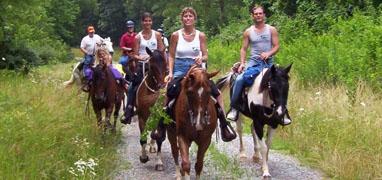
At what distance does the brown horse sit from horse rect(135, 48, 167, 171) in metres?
1.38

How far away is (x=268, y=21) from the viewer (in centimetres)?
2712

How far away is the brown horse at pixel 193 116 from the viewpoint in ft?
22.6

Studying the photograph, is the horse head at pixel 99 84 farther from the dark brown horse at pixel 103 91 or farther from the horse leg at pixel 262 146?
the horse leg at pixel 262 146

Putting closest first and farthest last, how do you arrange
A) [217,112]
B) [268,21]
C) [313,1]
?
[217,112] < [313,1] < [268,21]

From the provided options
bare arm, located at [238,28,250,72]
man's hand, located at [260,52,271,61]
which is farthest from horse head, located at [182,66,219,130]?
bare arm, located at [238,28,250,72]

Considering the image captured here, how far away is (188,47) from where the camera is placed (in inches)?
323

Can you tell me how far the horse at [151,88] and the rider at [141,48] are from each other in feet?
1.57

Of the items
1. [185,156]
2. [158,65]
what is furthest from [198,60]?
[158,65]

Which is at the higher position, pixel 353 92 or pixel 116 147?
pixel 353 92

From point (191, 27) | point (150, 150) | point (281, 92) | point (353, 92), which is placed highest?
point (191, 27)

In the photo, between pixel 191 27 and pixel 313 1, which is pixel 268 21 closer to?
pixel 313 1

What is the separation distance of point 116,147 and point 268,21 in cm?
1763

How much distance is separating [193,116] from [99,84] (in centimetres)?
488

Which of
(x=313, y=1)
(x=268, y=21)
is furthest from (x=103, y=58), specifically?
(x=268, y=21)
